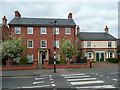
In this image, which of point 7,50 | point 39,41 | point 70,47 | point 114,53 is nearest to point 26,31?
point 39,41

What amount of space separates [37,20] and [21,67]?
14001 mm

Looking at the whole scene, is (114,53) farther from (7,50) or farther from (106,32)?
(7,50)

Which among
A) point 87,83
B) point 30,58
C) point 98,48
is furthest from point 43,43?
point 87,83

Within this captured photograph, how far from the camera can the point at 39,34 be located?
29.5 m

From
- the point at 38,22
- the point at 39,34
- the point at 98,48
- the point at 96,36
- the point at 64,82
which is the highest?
the point at 38,22

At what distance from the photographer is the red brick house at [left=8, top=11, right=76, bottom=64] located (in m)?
28.9

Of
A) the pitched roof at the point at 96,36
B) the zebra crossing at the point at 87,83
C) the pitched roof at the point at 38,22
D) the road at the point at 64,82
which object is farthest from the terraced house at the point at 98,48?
the zebra crossing at the point at 87,83

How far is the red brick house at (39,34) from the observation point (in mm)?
28891

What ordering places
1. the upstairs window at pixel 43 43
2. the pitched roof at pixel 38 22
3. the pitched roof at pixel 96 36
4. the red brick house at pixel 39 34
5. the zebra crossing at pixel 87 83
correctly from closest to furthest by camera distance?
the zebra crossing at pixel 87 83 → the red brick house at pixel 39 34 → the pitched roof at pixel 38 22 → the upstairs window at pixel 43 43 → the pitched roof at pixel 96 36

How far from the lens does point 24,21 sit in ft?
99.2

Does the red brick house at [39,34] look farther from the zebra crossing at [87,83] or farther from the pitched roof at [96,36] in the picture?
the zebra crossing at [87,83]

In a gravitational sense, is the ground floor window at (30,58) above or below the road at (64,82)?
above

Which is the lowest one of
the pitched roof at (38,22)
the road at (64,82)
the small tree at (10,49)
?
the road at (64,82)

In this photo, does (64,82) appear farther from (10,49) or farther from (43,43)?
A: (43,43)
